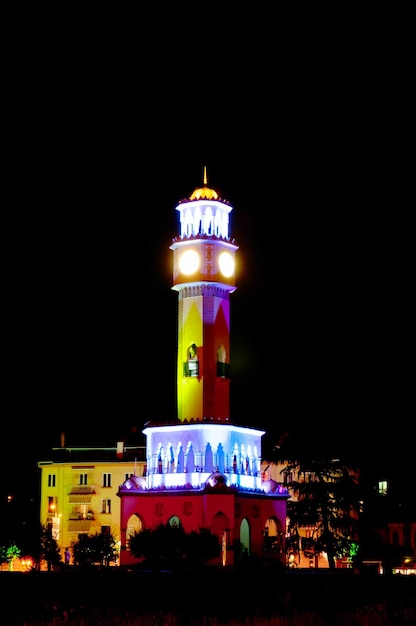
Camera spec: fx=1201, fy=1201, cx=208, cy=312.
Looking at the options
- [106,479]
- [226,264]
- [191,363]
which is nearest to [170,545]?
[191,363]

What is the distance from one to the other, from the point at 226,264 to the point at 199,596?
3520 cm

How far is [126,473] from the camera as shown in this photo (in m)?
92.2

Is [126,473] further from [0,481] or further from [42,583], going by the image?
[42,583]

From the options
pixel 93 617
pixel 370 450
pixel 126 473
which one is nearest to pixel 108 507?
pixel 126 473

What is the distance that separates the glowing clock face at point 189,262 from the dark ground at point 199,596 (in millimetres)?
26636

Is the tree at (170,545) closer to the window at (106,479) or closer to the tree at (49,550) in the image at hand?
the tree at (49,550)

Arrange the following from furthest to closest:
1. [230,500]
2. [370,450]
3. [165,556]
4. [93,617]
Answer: [370,450] → [230,500] → [165,556] → [93,617]

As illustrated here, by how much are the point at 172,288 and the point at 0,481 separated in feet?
96.1

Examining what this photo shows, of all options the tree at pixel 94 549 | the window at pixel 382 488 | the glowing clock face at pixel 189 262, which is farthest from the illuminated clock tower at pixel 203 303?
the window at pixel 382 488

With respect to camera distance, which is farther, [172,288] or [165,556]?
[172,288]

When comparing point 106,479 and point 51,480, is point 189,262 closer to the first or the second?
point 106,479

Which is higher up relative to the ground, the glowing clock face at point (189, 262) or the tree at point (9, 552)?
the glowing clock face at point (189, 262)

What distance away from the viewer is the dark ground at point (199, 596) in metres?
29.6

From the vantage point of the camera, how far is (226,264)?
72.2 m
